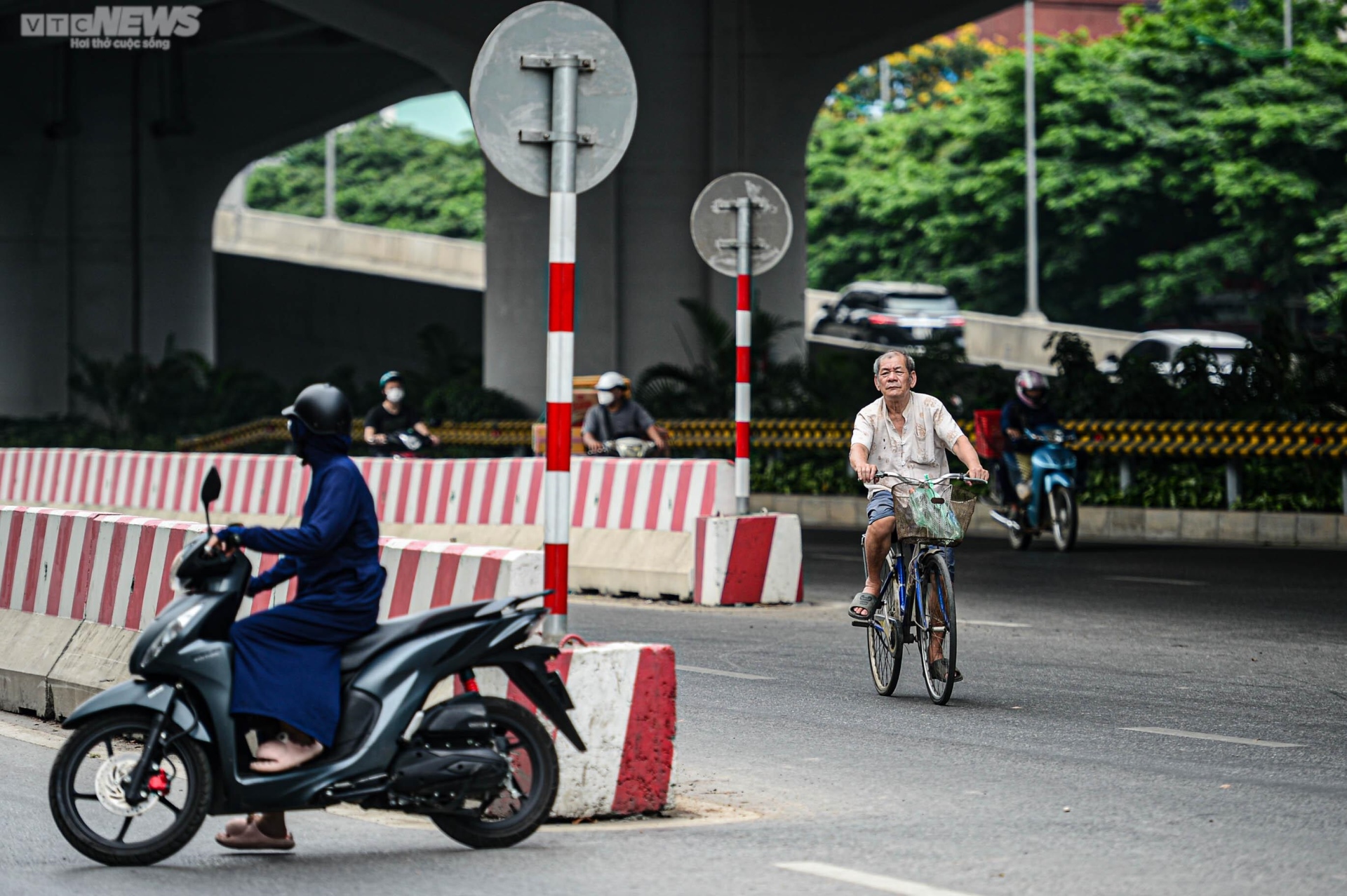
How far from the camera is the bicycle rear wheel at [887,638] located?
9547mm

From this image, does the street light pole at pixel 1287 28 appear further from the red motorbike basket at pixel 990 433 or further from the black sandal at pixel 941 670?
the black sandal at pixel 941 670

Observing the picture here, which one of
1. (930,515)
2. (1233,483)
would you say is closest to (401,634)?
(930,515)

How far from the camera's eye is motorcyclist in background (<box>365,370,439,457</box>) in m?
20.2

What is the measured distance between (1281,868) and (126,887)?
3454 millimetres

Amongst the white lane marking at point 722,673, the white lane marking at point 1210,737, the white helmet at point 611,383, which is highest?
the white helmet at point 611,383

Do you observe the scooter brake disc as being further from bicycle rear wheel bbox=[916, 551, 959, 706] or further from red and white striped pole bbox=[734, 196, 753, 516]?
red and white striped pole bbox=[734, 196, 753, 516]

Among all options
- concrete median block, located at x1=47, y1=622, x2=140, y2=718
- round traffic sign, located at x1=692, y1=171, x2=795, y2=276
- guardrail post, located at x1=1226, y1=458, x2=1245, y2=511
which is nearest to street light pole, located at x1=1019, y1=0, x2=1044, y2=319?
guardrail post, located at x1=1226, y1=458, x2=1245, y2=511

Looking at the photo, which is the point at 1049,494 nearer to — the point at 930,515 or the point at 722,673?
the point at 722,673

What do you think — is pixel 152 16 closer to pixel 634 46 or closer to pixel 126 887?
pixel 634 46

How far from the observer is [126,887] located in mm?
5770

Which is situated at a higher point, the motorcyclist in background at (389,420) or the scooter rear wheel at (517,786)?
the motorcyclist in background at (389,420)

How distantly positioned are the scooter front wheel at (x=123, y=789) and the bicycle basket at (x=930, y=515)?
4203mm

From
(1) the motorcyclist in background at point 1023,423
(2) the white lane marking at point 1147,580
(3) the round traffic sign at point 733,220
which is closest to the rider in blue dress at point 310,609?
(3) the round traffic sign at point 733,220

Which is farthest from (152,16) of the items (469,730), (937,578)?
(469,730)
